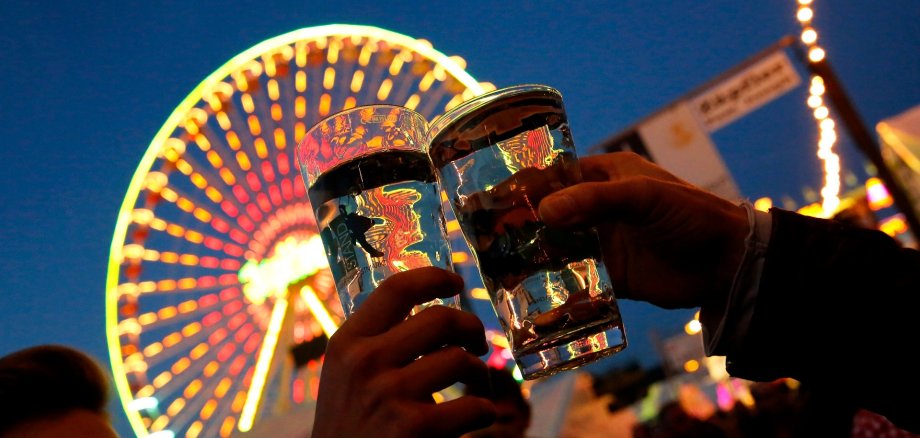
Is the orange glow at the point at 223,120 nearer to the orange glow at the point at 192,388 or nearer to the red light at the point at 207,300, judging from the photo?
the red light at the point at 207,300

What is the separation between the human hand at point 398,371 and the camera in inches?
37.1

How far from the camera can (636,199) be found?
1.26 m

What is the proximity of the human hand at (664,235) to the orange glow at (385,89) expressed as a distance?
10.2m

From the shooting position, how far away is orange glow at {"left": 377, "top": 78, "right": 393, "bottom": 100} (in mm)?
11430

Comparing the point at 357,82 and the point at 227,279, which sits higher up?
the point at 357,82

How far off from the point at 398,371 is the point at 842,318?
0.91 metres

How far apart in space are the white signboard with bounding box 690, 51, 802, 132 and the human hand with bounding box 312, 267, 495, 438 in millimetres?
5461

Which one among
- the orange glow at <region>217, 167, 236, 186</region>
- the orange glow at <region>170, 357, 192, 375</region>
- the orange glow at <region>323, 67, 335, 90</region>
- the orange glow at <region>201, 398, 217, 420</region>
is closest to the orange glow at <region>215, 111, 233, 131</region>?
the orange glow at <region>217, 167, 236, 186</region>

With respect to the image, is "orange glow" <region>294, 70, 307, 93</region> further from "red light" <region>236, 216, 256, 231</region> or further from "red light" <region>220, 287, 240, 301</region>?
"red light" <region>220, 287, 240, 301</region>

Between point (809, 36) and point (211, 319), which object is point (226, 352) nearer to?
point (211, 319)

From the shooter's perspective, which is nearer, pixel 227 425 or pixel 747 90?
pixel 747 90

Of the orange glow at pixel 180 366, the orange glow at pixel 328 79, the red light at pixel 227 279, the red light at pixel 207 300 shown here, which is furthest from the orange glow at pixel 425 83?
the orange glow at pixel 180 366

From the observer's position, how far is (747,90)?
6129mm

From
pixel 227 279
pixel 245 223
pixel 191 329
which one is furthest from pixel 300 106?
pixel 191 329
